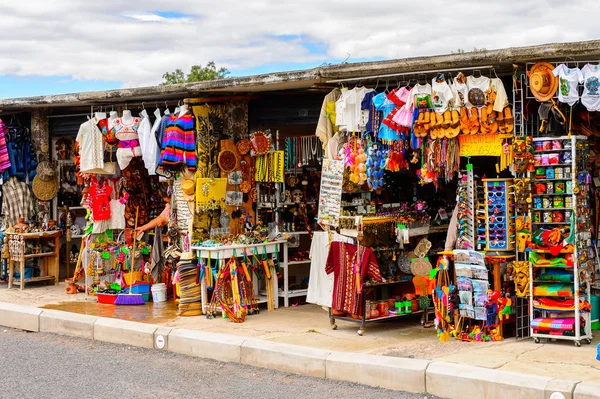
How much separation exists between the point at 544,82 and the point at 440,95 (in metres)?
1.11

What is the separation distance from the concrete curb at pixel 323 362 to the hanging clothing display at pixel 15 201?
3096 millimetres

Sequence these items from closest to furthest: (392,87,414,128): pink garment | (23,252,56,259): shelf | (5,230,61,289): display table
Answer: (392,87,414,128): pink garment
(5,230,61,289): display table
(23,252,56,259): shelf

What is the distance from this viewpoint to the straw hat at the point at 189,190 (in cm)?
1129

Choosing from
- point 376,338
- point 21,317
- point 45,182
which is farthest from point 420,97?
point 45,182

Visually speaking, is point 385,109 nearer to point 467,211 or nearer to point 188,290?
point 467,211

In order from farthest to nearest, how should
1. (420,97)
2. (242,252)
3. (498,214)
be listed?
(242,252) → (420,97) → (498,214)

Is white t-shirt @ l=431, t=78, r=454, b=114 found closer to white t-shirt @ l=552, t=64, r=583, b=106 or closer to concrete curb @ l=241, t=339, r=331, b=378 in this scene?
white t-shirt @ l=552, t=64, r=583, b=106

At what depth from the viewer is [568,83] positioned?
830 centimetres

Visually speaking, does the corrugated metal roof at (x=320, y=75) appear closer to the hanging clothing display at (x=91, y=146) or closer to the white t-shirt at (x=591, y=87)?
the white t-shirt at (x=591, y=87)

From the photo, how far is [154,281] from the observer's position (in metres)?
12.6

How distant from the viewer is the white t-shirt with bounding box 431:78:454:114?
901 cm

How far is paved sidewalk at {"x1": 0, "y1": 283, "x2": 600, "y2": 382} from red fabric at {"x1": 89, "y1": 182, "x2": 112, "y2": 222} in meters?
1.30

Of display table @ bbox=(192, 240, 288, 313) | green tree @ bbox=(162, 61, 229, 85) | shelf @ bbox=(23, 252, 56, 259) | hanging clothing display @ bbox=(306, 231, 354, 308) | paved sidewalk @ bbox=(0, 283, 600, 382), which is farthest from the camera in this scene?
green tree @ bbox=(162, 61, 229, 85)

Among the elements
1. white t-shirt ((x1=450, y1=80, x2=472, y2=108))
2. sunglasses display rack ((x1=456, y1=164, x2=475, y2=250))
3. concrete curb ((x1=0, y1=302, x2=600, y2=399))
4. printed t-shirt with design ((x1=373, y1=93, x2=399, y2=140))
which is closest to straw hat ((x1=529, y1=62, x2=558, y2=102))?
white t-shirt ((x1=450, y1=80, x2=472, y2=108))
